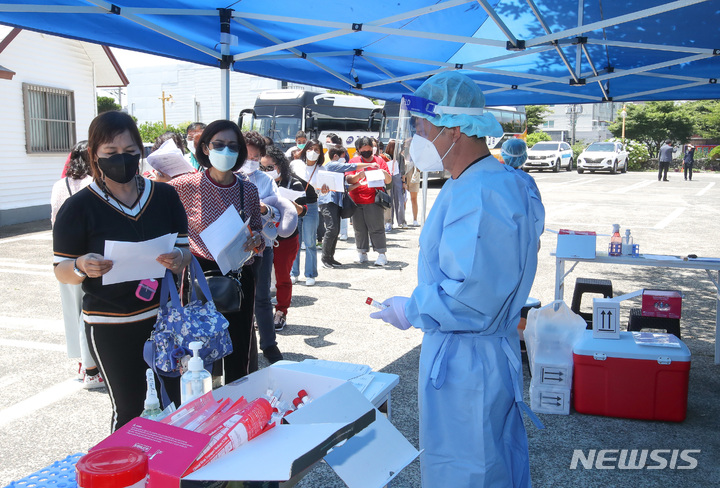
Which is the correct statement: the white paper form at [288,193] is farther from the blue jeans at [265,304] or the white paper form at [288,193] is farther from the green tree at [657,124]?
the green tree at [657,124]

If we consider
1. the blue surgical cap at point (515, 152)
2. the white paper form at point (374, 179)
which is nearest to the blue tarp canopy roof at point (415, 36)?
the blue surgical cap at point (515, 152)

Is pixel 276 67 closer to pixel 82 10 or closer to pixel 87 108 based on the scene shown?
pixel 82 10

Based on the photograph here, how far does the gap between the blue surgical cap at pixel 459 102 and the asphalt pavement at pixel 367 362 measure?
2.15 m

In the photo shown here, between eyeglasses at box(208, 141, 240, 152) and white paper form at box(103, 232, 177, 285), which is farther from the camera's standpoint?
eyeglasses at box(208, 141, 240, 152)

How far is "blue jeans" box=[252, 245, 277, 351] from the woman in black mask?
227cm

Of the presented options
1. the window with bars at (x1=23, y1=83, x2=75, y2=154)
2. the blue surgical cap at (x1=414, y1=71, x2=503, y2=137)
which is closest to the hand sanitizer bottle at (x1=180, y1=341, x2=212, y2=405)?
the blue surgical cap at (x1=414, y1=71, x2=503, y2=137)

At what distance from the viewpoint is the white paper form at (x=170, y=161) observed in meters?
4.30

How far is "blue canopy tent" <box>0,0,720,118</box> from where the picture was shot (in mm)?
4551

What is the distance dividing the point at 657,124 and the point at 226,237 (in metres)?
49.7

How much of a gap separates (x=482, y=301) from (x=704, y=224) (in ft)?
47.1

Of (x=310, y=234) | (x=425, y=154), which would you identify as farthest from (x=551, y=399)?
(x=310, y=234)

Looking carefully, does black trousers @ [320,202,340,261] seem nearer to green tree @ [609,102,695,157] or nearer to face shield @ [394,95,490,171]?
face shield @ [394,95,490,171]

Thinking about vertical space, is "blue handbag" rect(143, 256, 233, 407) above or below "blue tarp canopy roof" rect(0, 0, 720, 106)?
below

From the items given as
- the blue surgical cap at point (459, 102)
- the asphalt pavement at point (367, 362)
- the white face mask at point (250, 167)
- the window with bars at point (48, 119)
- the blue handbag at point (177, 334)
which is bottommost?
the asphalt pavement at point (367, 362)
